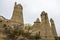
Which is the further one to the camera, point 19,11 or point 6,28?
point 19,11

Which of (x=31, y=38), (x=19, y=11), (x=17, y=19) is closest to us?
(x=31, y=38)

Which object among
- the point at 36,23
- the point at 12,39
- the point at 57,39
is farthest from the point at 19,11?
the point at 12,39

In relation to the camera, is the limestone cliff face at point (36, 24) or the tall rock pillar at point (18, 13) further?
the tall rock pillar at point (18, 13)

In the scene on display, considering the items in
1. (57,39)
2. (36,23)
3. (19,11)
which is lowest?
(57,39)

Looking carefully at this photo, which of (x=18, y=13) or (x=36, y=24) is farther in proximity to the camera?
(x=18, y=13)

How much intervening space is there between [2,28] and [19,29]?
260 cm

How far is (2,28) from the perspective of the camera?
2023 cm

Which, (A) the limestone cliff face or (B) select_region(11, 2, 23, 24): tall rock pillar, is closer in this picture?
(A) the limestone cliff face

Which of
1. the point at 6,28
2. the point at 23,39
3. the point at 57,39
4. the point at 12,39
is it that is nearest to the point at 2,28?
the point at 6,28

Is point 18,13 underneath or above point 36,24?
above

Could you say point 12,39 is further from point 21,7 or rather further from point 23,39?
point 21,7

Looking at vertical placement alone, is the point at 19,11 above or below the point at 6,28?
above

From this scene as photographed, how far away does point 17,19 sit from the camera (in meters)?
32.0

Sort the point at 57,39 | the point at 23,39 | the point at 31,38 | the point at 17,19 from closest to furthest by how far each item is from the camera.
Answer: the point at 23,39 → the point at 31,38 → the point at 57,39 → the point at 17,19
